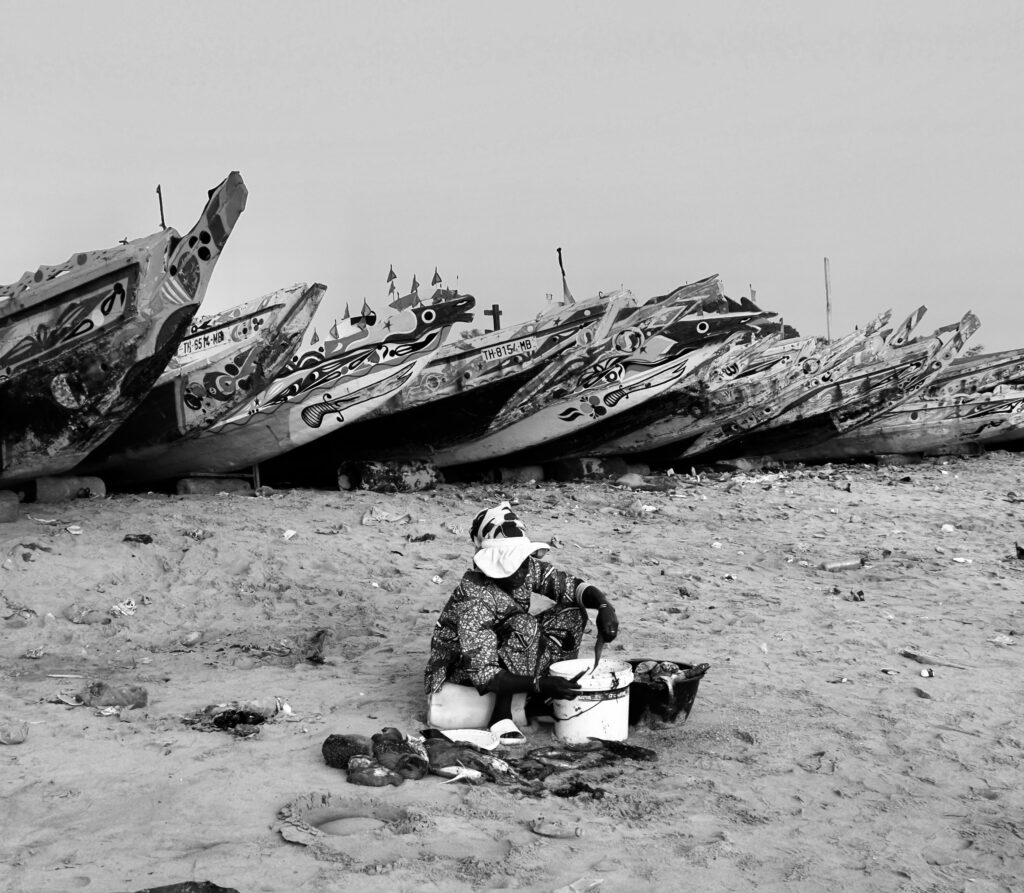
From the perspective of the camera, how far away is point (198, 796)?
11.7ft

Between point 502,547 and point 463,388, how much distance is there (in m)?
7.81

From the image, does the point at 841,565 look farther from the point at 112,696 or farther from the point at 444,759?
the point at 112,696

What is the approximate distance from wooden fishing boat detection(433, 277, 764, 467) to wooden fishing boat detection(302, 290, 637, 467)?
0.70 feet

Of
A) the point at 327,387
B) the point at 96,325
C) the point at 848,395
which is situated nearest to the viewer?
the point at 96,325

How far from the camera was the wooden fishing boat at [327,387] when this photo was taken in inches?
409

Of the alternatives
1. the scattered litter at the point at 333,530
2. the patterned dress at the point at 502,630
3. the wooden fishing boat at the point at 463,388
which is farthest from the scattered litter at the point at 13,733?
the wooden fishing boat at the point at 463,388

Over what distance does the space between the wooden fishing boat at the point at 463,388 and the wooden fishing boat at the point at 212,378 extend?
5.68ft

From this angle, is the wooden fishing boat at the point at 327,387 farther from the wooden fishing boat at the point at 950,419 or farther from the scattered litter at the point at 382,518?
the wooden fishing boat at the point at 950,419

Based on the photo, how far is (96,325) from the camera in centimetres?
807

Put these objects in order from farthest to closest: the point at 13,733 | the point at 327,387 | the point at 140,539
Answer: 1. the point at 327,387
2. the point at 140,539
3. the point at 13,733

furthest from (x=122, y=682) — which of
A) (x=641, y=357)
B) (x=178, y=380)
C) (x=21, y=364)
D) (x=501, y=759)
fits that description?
(x=641, y=357)

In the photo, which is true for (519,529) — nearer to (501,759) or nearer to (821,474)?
(501,759)

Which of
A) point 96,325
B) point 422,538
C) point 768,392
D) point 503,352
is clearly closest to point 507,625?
point 422,538

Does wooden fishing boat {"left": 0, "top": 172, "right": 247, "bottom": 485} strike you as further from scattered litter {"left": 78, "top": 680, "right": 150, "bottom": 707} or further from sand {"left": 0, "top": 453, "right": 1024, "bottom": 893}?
scattered litter {"left": 78, "top": 680, "right": 150, "bottom": 707}
